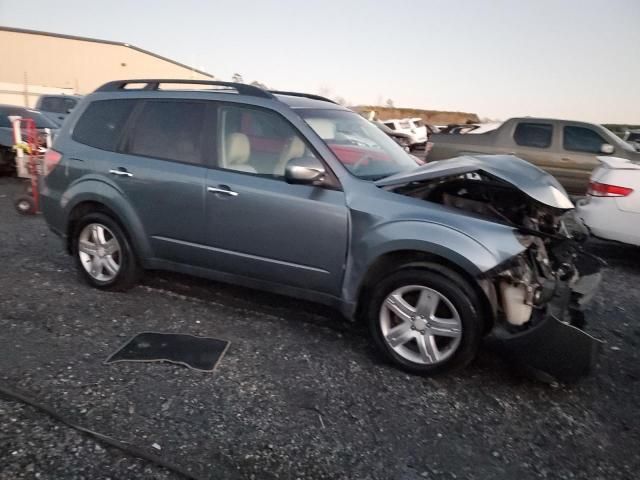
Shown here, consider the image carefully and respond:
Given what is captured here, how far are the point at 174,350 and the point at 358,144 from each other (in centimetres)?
209

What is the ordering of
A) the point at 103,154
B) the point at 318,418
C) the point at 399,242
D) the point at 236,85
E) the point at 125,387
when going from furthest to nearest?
the point at 103,154 → the point at 236,85 → the point at 399,242 → the point at 125,387 → the point at 318,418

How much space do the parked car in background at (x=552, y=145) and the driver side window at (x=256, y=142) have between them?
265 inches

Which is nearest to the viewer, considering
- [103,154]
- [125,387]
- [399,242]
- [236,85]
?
[125,387]

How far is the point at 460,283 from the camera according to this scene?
120 inches

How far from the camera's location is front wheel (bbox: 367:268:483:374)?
3053 mm

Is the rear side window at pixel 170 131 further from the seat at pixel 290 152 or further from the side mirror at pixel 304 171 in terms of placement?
the side mirror at pixel 304 171

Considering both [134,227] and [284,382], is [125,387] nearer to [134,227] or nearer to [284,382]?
[284,382]

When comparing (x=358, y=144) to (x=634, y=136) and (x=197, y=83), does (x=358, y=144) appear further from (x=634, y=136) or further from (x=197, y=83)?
(x=634, y=136)

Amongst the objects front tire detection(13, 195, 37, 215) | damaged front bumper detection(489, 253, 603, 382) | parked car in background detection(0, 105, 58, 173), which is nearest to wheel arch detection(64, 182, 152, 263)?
damaged front bumper detection(489, 253, 603, 382)

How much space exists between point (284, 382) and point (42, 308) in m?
2.24

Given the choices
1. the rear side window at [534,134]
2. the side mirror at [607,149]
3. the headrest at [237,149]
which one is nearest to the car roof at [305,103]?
the headrest at [237,149]

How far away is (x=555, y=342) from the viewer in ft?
9.32

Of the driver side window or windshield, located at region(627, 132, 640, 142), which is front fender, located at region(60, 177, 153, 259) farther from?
windshield, located at region(627, 132, 640, 142)

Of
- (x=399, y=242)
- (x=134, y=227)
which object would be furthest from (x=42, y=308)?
(x=399, y=242)
